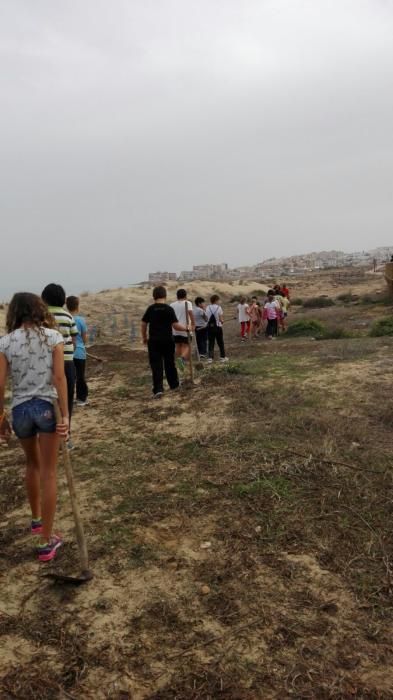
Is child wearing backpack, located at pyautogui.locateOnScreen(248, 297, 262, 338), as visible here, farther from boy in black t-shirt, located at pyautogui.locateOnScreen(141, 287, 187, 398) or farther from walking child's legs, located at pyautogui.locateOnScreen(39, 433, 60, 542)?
walking child's legs, located at pyautogui.locateOnScreen(39, 433, 60, 542)

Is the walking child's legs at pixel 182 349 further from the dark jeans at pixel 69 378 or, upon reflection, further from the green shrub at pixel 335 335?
the green shrub at pixel 335 335

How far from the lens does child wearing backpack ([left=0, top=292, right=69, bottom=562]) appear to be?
306 centimetres

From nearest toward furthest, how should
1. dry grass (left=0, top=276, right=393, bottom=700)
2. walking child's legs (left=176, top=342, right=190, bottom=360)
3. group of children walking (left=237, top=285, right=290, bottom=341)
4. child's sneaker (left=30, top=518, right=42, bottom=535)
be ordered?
dry grass (left=0, top=276, right=393, bottom=700) < child's sneaker (left=30, top=518, right=42, bottom=535) < walking child's legs (left=176, top=342, right=190, bottom=360) < group of children walking (left=237, top=285, right=290, bottom=341)

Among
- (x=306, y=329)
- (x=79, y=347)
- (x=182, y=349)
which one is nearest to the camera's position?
(x=79, y=347)

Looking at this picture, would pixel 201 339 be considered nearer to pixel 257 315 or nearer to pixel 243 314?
pixel 243 314

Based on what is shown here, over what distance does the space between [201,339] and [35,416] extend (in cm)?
753

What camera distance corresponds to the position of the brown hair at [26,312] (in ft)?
10.1

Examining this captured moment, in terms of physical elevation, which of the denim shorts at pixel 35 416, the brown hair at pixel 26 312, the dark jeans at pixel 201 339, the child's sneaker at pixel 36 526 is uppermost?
the brown hair at pixel 26 312

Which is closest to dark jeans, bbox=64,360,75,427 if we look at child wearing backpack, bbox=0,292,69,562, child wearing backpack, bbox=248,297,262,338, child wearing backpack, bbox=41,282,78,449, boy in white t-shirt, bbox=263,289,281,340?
child wearing backpack, bbox=41,282,78,449

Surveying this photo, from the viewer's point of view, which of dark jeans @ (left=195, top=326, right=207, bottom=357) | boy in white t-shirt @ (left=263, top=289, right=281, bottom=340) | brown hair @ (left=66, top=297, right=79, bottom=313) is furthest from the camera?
Result: boy in white t-shirt @ (left=263, top=289, right=281, bottom=340)

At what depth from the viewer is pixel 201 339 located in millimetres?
10461

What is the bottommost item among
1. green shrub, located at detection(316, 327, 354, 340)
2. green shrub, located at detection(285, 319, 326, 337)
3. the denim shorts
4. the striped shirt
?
green shrub, located at detection(316, 327, 354, 340)

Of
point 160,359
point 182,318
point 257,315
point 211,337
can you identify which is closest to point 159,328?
point 160,359

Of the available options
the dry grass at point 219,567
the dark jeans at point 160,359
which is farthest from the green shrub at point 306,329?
the dry grass at point 219,567
